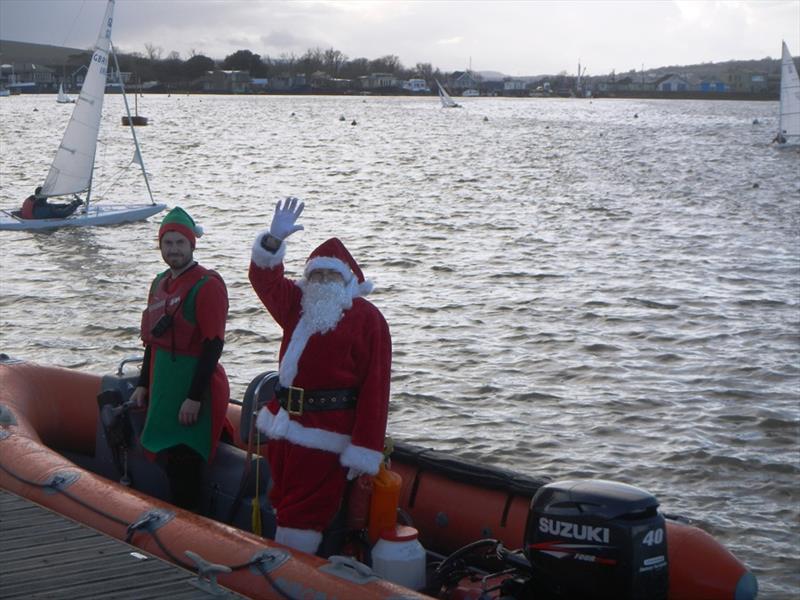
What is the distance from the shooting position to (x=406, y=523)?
468cm

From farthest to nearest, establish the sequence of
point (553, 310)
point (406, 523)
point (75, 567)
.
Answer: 1. point (553, 310)
2. point (406, 523)
3. point (75, 567)

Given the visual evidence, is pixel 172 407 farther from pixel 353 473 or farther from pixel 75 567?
pixel 353 473

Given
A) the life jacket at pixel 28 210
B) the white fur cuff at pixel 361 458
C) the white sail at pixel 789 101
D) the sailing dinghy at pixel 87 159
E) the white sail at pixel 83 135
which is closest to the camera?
the white fur cuff at pixel 361 458

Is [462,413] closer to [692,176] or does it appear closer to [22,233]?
[22,233]

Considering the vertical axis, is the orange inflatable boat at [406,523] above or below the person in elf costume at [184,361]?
below

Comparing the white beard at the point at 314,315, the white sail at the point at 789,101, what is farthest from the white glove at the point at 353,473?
the white sail at the point at 789,101

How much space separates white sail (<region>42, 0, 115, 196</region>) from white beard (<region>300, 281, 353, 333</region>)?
17065mm

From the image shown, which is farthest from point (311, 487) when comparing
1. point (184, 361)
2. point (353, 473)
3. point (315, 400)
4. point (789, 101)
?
point (789, 101)

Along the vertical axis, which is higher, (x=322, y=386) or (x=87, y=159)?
(x=87, y=159)

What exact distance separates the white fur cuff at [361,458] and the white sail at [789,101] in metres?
42.3

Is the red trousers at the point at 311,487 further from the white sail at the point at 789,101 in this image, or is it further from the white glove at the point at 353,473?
the white sail at the point at 789,101

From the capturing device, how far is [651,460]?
809 centimetres

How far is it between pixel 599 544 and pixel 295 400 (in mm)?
1193

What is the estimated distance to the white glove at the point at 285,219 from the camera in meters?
4.17
